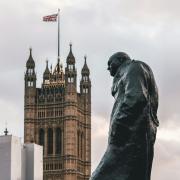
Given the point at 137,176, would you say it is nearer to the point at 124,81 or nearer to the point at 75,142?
the point at 124,81

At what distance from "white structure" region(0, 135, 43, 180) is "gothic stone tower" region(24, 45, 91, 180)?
97.3ft

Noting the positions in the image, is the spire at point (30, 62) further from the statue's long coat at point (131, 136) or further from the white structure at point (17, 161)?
the statue's long coat at point (131, 136)

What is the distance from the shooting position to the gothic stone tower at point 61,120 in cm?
9762

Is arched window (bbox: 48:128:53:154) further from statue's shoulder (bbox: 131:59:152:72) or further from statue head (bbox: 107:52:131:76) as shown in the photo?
statue's shoulder (bbox: 131:59:152:72)

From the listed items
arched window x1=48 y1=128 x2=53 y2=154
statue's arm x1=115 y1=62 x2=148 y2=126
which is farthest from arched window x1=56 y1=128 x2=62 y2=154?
statue's arm x1=115 y1=62 x2=148 y2=126

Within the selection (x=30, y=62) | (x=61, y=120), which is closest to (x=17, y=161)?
(x=61, y=120)

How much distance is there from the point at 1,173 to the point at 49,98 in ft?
128

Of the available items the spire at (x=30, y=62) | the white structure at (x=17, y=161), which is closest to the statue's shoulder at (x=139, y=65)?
the white structure at (x=17, y=161)

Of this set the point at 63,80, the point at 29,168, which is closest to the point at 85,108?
the point at 63,80

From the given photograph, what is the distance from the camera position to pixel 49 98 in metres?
102

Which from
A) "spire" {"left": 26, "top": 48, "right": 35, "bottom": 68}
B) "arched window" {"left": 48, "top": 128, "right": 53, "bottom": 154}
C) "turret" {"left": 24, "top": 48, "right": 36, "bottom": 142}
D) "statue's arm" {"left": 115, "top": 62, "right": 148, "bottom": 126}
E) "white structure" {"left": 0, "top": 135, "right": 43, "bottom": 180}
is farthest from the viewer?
"spire" {"left": 26, "top": 48, "right": 35, "bottom": 68}

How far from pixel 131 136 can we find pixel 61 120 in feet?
304

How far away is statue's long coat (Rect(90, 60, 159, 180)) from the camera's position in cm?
742

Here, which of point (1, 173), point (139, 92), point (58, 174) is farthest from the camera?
point (58, 174)
